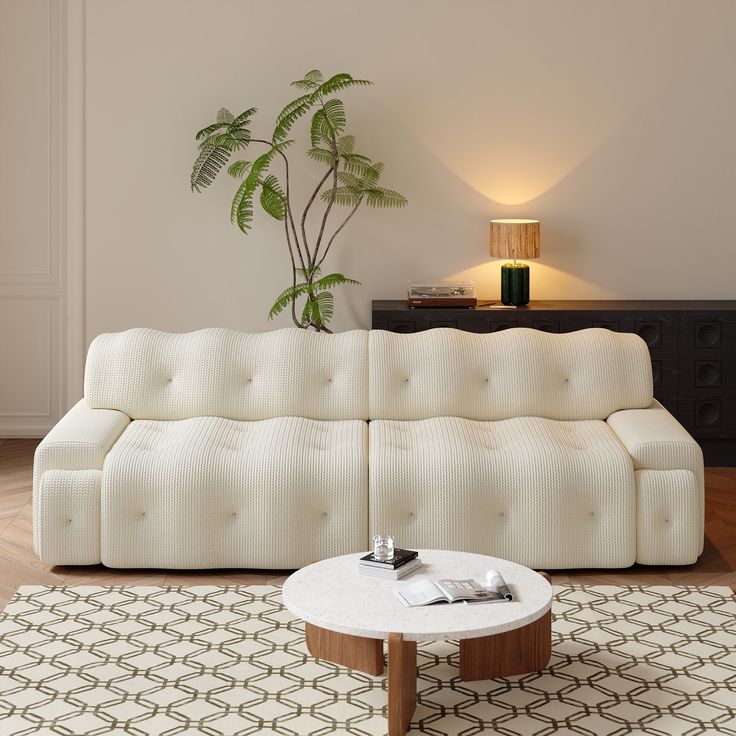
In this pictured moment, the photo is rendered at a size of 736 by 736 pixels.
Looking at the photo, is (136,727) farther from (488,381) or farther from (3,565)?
(488,381)

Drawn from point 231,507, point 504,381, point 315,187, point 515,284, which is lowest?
point 231,507

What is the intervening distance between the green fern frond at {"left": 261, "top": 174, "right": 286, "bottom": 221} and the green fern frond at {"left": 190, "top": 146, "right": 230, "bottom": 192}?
30 cm

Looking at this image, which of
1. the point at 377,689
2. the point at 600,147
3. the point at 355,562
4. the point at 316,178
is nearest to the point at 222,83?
the point at 316,178

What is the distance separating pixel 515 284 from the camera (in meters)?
5.91

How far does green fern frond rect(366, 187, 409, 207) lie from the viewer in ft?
19.8

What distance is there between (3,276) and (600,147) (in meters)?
3.47

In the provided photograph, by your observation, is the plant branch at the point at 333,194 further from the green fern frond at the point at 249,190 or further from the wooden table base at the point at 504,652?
the wooden table base at the point at 504,652

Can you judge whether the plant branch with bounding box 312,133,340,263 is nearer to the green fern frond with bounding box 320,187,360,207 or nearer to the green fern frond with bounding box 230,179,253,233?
the green fern frond with bounding box 320,187,360,207

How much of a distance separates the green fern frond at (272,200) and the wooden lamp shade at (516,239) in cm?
115

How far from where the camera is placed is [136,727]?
9.49ft

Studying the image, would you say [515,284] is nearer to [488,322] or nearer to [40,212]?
[488,322]

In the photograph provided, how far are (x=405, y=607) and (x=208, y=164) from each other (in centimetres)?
351

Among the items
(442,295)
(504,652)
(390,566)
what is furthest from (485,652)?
(442,295)

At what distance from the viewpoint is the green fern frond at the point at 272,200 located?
225 inches
